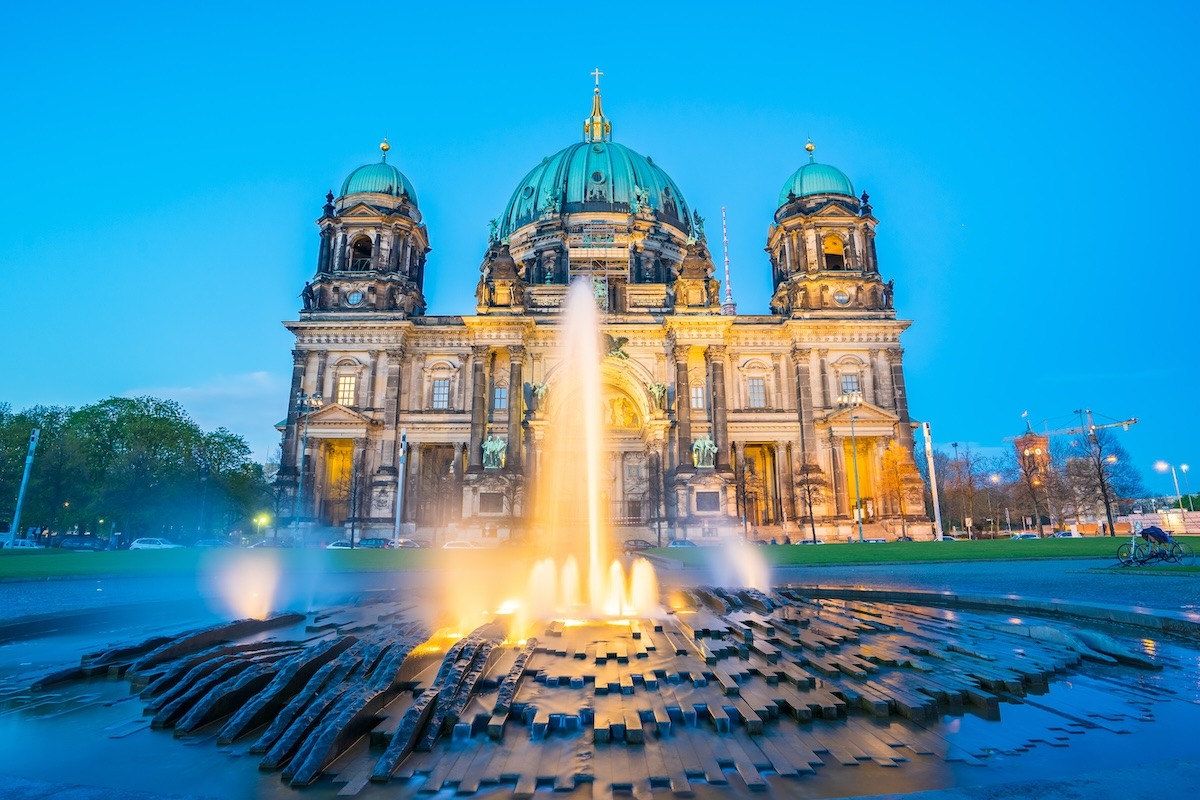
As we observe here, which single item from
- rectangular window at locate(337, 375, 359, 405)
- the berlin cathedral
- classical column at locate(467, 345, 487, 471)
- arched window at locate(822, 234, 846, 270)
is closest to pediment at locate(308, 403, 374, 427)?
the berlin cathedral

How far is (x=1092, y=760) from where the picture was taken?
158 inches

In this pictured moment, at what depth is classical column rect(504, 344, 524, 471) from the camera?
44.8 m

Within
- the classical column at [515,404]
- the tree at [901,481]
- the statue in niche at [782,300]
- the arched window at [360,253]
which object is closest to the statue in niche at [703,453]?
the tree at [901,481]

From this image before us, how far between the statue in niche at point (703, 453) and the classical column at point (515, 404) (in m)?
12.4

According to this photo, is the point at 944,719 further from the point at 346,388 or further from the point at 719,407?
the point at 346,388

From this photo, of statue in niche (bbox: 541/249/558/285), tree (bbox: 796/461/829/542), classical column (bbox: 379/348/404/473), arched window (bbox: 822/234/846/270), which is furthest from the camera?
statue in niche (bbox: 541/249/558/285)

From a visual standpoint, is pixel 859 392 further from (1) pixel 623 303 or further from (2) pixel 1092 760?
(2) pixel 1092 760

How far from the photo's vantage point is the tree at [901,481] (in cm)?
4375

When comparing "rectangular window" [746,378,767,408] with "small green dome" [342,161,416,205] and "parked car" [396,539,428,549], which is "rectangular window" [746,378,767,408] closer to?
"parked car" [396,539,428,549]

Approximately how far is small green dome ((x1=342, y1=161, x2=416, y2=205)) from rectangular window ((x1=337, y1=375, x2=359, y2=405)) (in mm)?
15754

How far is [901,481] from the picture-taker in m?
43.7

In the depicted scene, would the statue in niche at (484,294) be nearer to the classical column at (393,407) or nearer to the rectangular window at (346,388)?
the classical column at (393,407)

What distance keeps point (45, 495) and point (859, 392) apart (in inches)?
2430

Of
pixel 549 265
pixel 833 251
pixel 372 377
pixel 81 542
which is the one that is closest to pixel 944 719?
pixel 372 377
